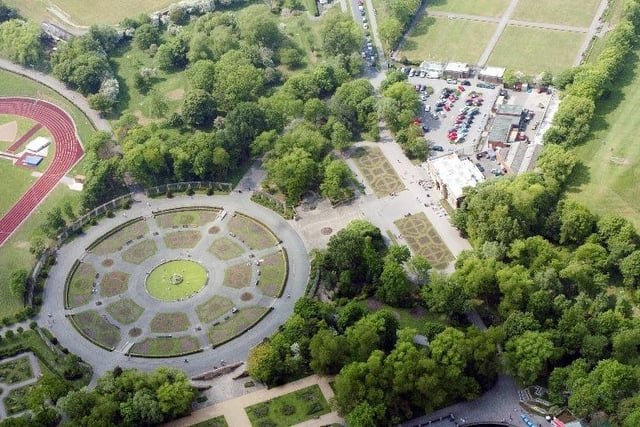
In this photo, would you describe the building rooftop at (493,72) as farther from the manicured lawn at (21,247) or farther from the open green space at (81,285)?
the open green space at (81,285)

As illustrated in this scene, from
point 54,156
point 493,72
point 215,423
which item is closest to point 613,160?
point 493,72

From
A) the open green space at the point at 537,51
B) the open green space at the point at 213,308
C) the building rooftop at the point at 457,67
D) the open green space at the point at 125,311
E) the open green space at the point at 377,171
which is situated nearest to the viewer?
the open green space at the point at 213,308

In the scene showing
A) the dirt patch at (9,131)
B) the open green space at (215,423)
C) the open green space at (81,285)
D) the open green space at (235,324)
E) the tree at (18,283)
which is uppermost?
the dirt patch at (9,131)

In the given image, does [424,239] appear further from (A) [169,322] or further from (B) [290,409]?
(A) [169,322]

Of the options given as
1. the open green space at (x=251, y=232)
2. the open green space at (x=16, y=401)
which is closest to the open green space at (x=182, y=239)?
the open green space at (x=251, y=232)

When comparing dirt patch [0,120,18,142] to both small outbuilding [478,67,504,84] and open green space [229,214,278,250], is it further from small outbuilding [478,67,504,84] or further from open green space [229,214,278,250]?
small outbuilding [478,67,504,84]

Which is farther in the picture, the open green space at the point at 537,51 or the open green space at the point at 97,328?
the open green space at the point at 537,51

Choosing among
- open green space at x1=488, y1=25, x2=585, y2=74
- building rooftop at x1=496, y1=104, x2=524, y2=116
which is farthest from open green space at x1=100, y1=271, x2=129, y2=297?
open green space at x1=488, y1=25, x2=585, y2=74
